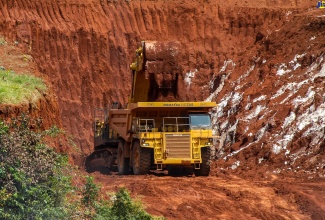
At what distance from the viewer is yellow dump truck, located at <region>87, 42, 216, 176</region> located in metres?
25.2

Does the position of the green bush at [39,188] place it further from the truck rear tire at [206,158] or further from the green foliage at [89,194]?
the truck rear tire at [206,158]

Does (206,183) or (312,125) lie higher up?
(312,125)

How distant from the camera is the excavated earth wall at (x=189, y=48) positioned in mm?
34250

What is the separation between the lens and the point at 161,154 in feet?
82.9

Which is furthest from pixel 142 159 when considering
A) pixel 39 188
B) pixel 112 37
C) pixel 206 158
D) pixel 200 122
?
pixel 112 37

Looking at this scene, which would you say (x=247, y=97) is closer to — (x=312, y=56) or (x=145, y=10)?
(x=312, y=56)

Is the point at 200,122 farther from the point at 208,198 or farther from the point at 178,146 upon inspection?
the point at 208,198

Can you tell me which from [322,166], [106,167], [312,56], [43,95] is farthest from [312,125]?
[43,95]

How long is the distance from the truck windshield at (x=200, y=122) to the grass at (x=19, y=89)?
5861 mm

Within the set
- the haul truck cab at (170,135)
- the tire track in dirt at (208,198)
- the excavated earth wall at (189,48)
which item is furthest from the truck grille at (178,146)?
the excavated earth wall at (189,48)

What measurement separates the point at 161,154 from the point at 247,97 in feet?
33.8

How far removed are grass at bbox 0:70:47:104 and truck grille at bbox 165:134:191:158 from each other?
518cm

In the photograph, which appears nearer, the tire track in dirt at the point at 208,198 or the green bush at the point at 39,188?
the green bush at the point at 39,188

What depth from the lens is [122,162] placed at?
28.3 meters
